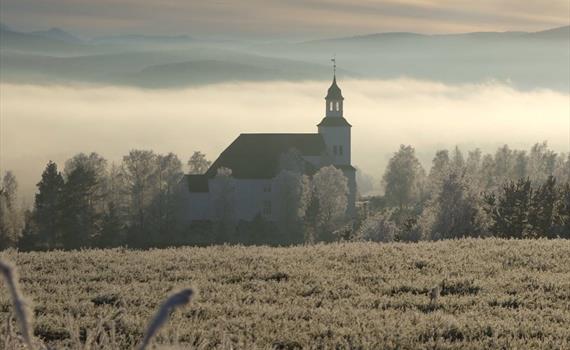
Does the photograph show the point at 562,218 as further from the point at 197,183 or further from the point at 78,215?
the point at 197,183

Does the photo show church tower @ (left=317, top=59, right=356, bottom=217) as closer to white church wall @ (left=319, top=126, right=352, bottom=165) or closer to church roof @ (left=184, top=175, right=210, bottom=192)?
white church wall @ (left=319, top=126, right=352, bottom=165)

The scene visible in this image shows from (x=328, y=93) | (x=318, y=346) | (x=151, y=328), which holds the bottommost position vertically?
(x=318, y=346)

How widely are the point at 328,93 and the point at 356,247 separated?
12154 centimetres

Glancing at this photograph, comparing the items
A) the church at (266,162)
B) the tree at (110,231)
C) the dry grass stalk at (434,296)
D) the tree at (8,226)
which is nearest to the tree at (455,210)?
Answer: the dry grass stalk at (434,296)

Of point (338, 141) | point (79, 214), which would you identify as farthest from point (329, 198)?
point (79, 214)

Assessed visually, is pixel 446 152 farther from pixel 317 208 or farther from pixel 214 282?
pixel 214 282

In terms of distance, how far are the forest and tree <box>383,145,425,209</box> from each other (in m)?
0.18

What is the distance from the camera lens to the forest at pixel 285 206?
50500mm

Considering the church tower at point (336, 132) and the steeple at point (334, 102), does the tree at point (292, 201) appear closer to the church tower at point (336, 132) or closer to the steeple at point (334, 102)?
the church tower at point (336, 132)

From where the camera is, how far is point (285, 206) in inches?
4648

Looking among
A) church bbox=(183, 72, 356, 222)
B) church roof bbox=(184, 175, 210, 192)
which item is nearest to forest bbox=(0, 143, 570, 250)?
church roof bbox=(184, 175, 210, 192)

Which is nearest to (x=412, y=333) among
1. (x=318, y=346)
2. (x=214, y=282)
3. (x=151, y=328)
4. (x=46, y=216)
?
(x=318, y=346)

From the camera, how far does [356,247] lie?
20938 mm

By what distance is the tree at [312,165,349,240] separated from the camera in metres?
115
